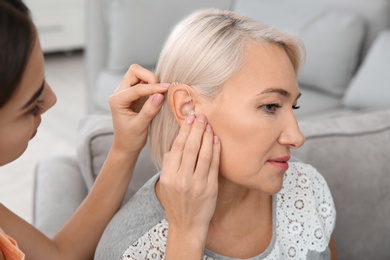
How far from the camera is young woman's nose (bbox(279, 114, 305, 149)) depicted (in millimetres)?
1342

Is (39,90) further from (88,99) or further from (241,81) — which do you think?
(88,99)

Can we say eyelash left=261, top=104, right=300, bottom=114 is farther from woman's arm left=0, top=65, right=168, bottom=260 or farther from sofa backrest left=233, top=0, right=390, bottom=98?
sofa backrest left=233, top=0, right=390, bottom=98

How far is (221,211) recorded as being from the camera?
147cm

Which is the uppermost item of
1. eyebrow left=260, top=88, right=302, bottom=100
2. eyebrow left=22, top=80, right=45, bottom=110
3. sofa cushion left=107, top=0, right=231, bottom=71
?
eyebrow left=22, top=80, right=45, bottom=110

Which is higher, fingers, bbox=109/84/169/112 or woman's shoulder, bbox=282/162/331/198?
fingers, bbox=109/84/169/112

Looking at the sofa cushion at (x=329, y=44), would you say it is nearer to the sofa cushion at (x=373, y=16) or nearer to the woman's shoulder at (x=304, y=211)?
the sofa cushion at (x=373, y=16)

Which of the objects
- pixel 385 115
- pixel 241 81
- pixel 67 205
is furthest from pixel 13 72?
pixel 385 115

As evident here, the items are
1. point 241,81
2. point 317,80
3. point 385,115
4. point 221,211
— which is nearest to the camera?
point 241,81

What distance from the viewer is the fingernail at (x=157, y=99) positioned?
1324 mm

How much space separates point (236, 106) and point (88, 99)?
2.74 metres

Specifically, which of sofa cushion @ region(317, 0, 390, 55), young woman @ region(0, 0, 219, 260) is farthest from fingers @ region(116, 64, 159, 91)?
sofa cushion @ region(317, 0, 390, 55)

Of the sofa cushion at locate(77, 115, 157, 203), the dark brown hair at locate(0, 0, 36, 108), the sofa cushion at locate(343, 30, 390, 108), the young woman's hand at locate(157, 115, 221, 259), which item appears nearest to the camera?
the dark brown hair at locate(0, 0, 36, 108)

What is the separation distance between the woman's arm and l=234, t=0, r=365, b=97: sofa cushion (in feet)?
6.66

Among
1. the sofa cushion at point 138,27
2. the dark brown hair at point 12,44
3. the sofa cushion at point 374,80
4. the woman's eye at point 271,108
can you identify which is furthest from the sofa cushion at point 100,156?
the sofa cushion at point 138,27
